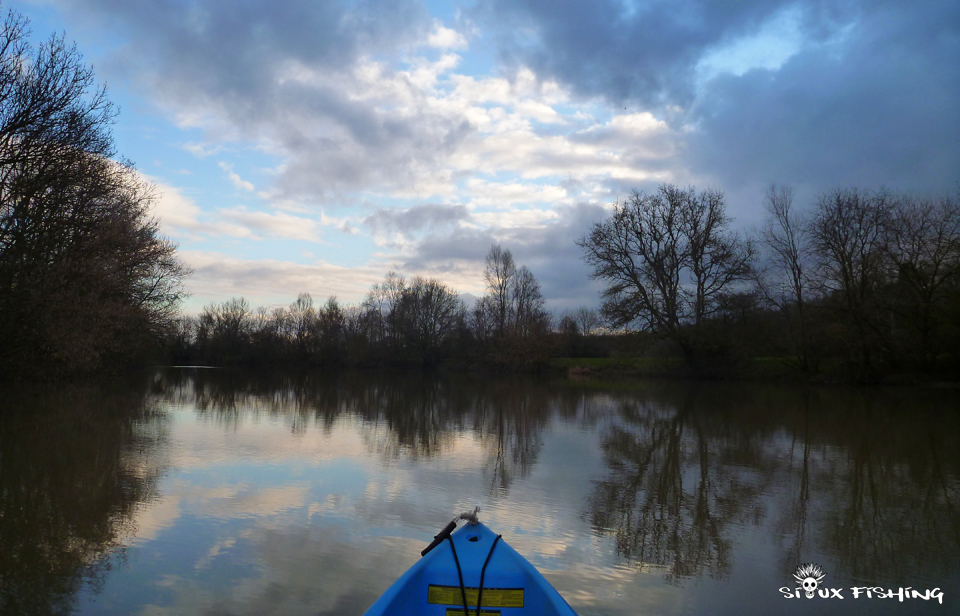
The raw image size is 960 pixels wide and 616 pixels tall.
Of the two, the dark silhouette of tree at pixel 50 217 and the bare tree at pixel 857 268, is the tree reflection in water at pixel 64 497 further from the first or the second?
the bare tree at pixel 857 268

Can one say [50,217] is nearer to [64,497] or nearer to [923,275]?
[64,497]

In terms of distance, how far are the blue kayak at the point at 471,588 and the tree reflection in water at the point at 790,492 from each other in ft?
5.27

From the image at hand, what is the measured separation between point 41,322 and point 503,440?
A: 10283 millimetres

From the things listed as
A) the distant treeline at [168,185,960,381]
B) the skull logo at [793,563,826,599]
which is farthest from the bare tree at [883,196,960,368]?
the skull logo at [793,563,826,599]

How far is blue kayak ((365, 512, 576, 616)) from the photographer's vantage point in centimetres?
285

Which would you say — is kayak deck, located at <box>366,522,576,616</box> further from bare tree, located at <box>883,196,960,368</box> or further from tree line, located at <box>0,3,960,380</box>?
bare tree, located at <box>883,196,960,368</box>

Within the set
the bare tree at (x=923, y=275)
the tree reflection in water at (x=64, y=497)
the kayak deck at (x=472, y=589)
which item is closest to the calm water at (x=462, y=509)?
the tree reflection in water at (x=64, y=497)

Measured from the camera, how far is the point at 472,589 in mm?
3023

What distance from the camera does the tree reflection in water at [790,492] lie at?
14.7 ft

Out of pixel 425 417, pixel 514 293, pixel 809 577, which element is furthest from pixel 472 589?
pixel 514 293

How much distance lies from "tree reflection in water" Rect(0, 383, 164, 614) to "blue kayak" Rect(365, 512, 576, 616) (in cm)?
211

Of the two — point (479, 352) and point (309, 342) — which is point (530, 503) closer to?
point (479, 352)

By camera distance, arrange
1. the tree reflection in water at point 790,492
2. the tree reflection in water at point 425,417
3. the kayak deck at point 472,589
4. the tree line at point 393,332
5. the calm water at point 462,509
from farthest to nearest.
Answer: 1. the tree line at point 393,332
2. the tree reflection in water at point 425,417
3. the tree reflection in water at point 790,492
4. the calm water at point 462,509
5. the kayak deck at point 472,589

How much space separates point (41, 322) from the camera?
40.2 ft
